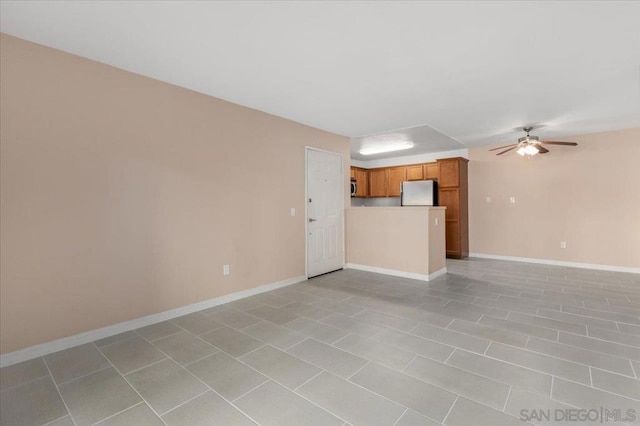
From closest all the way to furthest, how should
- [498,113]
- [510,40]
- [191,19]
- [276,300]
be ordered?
[191,19] < [510,40] < [276,300] < [498,113]

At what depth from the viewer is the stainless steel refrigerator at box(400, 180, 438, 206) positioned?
653cm

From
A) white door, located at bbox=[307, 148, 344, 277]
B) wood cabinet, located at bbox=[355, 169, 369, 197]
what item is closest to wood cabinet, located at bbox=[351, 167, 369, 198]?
wood cabinet, located at bbox=[355, 169, 369, 197]

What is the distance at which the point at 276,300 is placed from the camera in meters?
3.63

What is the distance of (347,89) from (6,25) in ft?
9.36

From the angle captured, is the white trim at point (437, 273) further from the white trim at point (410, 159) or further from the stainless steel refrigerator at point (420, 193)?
the white trim at point (410, 159)

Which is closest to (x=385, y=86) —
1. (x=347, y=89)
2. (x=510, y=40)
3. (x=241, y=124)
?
(x=347, y=89)

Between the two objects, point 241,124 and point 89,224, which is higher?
point 241,124

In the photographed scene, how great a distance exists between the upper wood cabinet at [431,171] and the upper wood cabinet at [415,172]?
0.23 ft

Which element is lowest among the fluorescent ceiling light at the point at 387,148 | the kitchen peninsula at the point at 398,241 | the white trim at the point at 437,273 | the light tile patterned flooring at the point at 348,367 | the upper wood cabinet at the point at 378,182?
the light tile patterned flooring at the point at 348,367

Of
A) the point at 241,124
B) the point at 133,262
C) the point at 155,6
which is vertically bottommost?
the point at 133,262

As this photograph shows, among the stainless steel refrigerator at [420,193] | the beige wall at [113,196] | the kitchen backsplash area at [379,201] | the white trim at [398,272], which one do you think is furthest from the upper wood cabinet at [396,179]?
the beige wall at [113,196]

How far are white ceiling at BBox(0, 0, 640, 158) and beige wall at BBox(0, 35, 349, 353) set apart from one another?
0.91ft

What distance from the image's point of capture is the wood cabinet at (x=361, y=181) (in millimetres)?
7750

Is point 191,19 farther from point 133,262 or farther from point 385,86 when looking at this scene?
point 133,262
